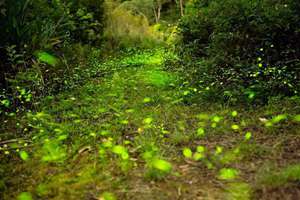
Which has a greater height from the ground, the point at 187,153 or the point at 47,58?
the point at 47,58

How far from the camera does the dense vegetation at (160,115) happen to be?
8.32 ft

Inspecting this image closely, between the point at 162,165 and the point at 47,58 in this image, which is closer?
the point at 162,165

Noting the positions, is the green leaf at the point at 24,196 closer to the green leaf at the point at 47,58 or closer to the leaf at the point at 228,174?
the leaf at the point at 228,174

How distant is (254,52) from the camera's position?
15.3ft

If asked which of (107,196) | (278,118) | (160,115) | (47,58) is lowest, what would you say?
(107,196)

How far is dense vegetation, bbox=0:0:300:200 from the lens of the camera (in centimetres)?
254

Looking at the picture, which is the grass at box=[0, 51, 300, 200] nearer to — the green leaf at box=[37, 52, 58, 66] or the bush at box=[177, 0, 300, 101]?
the bush at box=[177, 0, 300, 101]

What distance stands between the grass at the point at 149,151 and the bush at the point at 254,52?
410mm

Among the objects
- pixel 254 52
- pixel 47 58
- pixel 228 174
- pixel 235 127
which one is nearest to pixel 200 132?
pixel 235 127

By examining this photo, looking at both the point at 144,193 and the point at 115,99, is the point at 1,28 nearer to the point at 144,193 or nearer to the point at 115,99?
the point at 115,99

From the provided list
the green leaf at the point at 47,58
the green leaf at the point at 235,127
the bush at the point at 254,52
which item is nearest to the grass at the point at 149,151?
the green leaf at the point at 235,127

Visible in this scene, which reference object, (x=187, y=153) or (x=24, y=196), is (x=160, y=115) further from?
(x=24, y=196)

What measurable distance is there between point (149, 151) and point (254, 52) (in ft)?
8.40

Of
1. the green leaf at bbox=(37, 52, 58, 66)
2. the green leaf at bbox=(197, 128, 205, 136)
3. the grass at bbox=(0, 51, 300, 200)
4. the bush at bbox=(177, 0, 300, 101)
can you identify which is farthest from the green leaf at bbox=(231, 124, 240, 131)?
the green leaf at bbox=(37, 52, 58, 66)
